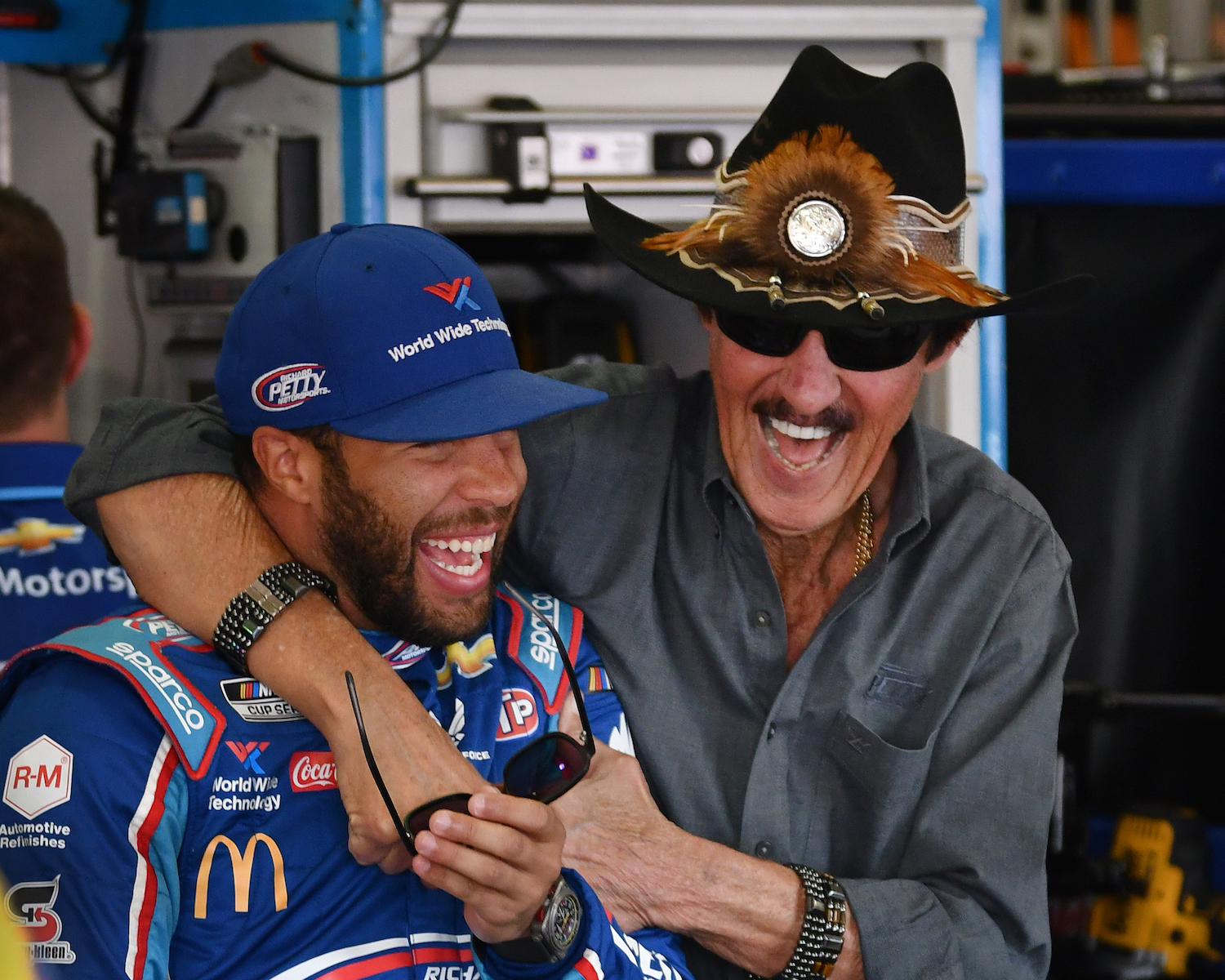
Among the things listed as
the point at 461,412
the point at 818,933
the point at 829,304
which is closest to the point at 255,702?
the point at 461,412

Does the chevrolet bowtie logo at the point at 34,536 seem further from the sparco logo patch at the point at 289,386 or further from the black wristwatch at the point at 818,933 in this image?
the black wristwatch at the point at 818,933

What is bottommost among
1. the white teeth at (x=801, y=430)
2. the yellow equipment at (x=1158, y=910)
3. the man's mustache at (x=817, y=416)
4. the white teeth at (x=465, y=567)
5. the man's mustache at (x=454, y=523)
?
the yellow equipment at (x=1158, y=910)

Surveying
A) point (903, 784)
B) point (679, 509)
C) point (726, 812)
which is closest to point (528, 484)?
point (679, 509)

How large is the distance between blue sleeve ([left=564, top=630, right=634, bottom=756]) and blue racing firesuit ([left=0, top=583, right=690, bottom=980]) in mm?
182

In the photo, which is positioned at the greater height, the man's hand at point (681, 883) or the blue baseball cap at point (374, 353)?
the blue baseball cap at point (374, 353)

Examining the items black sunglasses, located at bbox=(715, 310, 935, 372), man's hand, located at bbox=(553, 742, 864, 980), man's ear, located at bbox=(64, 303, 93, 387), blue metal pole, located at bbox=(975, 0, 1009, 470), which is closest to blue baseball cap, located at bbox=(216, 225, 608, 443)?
black sunglasses, located at bbox=(715, 310, 935, 372)

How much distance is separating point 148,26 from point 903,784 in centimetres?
186

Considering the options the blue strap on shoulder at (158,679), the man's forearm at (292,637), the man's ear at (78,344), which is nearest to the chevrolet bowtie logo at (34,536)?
the man's ear at (78,344)

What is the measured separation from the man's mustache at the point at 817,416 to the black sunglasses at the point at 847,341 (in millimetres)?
54

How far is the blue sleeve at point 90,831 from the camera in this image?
1.32 m

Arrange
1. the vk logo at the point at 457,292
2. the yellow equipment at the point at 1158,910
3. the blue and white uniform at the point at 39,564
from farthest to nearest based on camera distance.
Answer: the yellow equipment at the point at 1158,910, the blue and white uniform at the point at 39,564, the vk logo at the point at 457,292

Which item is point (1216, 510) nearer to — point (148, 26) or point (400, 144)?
point (400, 144)

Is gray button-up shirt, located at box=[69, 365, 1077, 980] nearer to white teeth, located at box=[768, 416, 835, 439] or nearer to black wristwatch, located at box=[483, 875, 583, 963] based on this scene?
white teeth, located at box=[768, 416, 835, 439]

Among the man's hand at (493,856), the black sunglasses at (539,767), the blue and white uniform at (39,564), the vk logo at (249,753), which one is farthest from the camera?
the blue and white uniform at (39,564)
